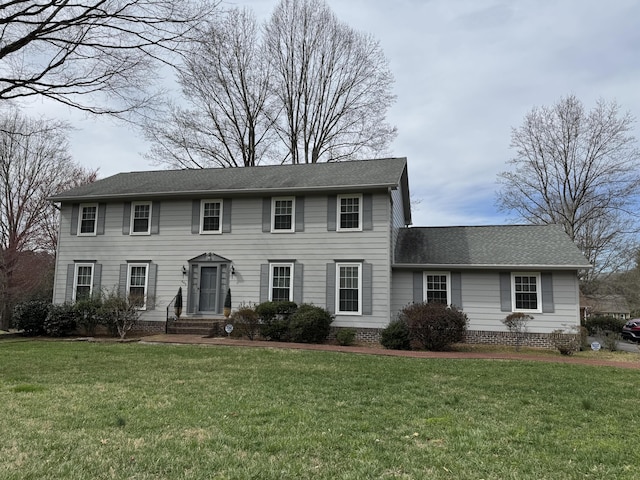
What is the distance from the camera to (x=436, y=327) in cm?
1215

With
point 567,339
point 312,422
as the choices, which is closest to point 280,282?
point 567,339

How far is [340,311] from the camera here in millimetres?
14617

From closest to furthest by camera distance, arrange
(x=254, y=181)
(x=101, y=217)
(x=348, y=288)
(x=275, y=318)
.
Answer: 1. (x=275, y=318)
2. (x=348, y=288)
3. (x=254, y=181)
4. (x=101, y=217)

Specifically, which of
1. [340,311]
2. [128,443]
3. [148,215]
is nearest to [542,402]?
[128,443]

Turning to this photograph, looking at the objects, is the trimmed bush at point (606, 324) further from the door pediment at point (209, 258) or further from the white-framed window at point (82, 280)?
the white-framed window at point (82, 280)

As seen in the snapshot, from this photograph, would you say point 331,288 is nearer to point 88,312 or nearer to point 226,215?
point 226,215

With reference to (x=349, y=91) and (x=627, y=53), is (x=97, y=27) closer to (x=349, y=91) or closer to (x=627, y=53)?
(x=627, y=53)

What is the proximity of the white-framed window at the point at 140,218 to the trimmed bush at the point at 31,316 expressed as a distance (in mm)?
3991

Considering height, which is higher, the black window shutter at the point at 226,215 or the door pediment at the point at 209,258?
the black window shutter at the point at 226,215

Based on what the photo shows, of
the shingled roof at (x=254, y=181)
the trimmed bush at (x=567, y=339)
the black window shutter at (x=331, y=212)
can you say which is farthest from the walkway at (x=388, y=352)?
the shingled roof at (x=254, y=181)

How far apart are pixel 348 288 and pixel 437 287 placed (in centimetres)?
307

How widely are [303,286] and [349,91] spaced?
17.0 metres

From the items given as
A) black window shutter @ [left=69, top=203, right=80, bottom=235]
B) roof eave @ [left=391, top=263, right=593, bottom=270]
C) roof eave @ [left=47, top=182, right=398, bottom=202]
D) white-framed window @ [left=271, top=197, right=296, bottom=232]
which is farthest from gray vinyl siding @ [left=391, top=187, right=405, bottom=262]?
black window shutter @ [left=69, top=203, right=80, bottom=235]

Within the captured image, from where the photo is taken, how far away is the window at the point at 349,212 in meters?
15.0
